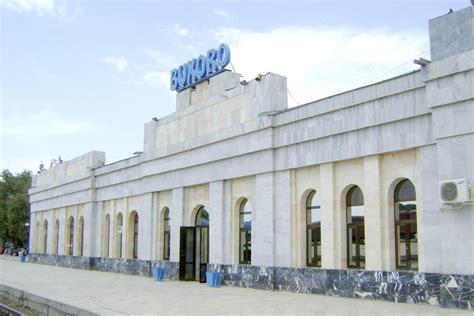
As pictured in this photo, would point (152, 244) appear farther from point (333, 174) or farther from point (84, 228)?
point (333, 174)

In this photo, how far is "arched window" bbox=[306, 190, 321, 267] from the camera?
1828 cm

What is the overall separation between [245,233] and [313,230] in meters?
4.03

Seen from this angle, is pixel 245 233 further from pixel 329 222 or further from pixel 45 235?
pixel 45 235

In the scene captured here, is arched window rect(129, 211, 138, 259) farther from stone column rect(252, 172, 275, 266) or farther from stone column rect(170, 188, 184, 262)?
stone column rect(252, 172, 275, 266)

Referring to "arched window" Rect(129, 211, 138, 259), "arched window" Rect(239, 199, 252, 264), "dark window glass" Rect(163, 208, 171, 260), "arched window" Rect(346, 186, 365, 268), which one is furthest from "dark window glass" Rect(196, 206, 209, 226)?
"arched window" Rect(346, 186, 365, 268)

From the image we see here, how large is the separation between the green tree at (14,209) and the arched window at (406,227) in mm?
51136

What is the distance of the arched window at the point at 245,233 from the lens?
21391mm

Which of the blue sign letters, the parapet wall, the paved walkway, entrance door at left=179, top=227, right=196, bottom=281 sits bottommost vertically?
the paved walkway

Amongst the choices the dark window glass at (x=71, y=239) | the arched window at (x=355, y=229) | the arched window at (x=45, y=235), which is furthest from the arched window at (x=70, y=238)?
the arched window at (x=355, y=229)

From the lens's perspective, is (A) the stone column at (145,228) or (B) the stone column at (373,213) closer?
(B) the stone column at (373,213)

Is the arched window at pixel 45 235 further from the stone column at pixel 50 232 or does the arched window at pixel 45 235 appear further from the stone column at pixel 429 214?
the stone column at pixel 429 214

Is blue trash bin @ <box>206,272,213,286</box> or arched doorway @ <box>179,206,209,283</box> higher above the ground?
arched doorway @ <box>179,206,209,283</box>

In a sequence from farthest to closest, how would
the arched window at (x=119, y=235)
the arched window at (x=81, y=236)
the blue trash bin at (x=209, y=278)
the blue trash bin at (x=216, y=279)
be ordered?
1. the arched window at (x=81, y=236)
2. the arched window at (x=119, y=235)
3. the blue trash bin at (x=209, y=278)
4. the blue trash bin at (x=216, y=279)

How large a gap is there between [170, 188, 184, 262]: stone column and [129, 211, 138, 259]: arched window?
5345mm
